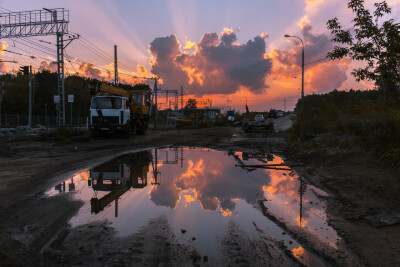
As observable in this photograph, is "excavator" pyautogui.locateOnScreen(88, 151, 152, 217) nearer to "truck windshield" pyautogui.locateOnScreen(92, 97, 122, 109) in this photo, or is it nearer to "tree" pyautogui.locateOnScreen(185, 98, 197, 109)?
"truck windshield" pyautogui.locateOnScreen(92, 97, 122, 109)

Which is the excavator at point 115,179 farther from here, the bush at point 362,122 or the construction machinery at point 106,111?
the construction machinery at point 106,111

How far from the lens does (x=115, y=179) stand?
818 centimetres

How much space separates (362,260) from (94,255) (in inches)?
134

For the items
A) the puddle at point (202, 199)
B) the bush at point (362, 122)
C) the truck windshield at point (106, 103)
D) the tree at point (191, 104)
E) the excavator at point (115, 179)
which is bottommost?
the puddle at point (202, 199)

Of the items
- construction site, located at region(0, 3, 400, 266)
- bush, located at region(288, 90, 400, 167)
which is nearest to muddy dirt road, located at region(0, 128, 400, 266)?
Result: construction site, located at region(0, 3, 400, 266)

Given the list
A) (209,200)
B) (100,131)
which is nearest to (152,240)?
(209,200)

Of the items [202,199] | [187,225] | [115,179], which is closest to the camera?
[187,225]

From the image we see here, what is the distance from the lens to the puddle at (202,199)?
454 cm

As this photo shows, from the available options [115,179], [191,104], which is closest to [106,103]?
[115,179]

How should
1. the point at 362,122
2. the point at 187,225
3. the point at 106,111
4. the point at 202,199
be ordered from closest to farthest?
the point at 187,225, the point at 202,199, the point at 362,122, the point at 106,111

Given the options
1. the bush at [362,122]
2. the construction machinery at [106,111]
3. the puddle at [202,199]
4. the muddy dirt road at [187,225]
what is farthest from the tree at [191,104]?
the muddy dirt road at [187,225]

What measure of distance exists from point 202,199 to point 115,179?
309 cm

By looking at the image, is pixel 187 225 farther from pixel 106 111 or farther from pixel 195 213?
pixel 106 111

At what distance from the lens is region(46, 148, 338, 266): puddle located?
4539 mm
